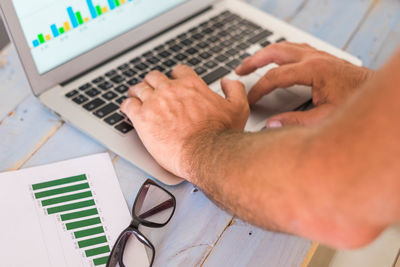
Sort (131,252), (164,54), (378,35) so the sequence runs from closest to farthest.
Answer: (131,252) → (164,54) → (378,35)

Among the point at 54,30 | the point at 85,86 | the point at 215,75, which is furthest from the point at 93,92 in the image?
the point at 215,75

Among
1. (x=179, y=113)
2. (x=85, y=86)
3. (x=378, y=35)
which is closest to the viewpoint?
(x=179, y=113)

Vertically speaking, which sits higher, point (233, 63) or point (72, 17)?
point (72, 17)

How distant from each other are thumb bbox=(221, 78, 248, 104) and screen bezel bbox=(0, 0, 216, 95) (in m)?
0.22

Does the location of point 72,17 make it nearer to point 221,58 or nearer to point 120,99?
point 120,99

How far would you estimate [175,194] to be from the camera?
0.78 metres

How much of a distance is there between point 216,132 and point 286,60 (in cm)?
28

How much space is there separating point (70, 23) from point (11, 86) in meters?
0.19

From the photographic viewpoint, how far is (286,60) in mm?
951

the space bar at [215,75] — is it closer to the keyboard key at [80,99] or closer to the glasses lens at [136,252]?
the keyboard key at [80,99]

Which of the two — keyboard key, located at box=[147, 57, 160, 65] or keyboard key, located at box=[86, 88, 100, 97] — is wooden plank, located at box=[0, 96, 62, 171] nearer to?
keyboard key, located at box=[86, 88, 100, 97]

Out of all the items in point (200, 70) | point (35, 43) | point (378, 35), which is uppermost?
point (35, 43)

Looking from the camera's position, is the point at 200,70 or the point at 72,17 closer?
the point at 72,17

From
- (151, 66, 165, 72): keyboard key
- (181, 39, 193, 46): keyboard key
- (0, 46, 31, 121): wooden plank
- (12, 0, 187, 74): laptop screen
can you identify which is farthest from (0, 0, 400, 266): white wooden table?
(181, 39, 193, 46): keyboard key
